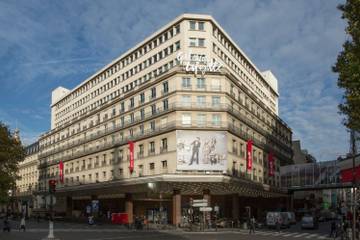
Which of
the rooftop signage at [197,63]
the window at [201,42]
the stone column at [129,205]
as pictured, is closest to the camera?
the rooftop signage at [197,63]

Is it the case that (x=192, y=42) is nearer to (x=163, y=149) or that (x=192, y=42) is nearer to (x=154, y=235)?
(x=163, y=149)

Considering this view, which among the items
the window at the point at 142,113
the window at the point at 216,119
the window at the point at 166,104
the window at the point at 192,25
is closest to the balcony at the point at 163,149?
the window at the point at 166,104

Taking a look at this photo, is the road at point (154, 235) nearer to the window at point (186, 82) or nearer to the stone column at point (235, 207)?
the stone column at point (235, 207)

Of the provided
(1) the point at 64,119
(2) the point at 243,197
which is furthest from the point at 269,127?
(1) the point at 64,119

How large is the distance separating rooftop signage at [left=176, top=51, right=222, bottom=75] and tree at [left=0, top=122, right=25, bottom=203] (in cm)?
2378

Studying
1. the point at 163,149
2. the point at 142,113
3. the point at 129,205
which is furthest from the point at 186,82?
the point at 129,205

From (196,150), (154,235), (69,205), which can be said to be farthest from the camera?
(69,205)

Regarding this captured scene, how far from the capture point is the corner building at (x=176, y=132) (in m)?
61.6

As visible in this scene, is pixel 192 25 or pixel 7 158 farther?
pixel 192 25

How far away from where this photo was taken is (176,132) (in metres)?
61.8

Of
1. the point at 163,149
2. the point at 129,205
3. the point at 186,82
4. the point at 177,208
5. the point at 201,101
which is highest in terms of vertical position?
the point at 186,82

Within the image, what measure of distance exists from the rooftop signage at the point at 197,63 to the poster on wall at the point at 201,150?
862 centimetres

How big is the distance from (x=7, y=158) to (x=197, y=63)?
89.6 ft

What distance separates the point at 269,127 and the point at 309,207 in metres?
41.2
